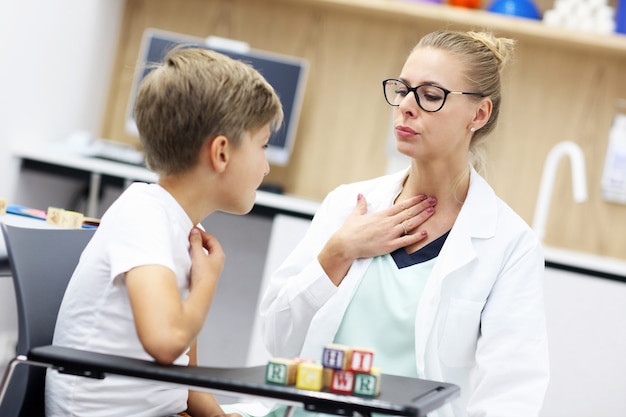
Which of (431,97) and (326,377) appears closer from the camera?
(326,377)

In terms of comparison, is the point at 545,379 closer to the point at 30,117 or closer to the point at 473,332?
the point at 473,332

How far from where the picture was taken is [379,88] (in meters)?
3.29

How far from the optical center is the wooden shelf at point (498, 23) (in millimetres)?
2939

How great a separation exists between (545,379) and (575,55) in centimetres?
206

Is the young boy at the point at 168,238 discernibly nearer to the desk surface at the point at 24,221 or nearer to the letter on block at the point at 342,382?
the letter on block at the point at 342,382

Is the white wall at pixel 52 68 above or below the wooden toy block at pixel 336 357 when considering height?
above

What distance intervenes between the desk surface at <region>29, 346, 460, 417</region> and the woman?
37cm

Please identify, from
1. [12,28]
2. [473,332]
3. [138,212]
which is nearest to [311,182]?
[12,28]

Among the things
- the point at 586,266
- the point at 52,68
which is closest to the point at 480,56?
the point at 586,266

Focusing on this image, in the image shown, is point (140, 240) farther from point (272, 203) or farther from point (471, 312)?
point (272, 203)

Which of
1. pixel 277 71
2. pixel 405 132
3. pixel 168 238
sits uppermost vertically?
pixel 277 71

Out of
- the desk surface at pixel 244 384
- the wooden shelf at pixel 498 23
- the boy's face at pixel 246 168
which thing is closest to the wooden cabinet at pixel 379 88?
the wooden shelf at pixel 498 23

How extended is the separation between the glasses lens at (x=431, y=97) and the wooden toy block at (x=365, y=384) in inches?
26.0

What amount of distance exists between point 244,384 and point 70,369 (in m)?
0.21
